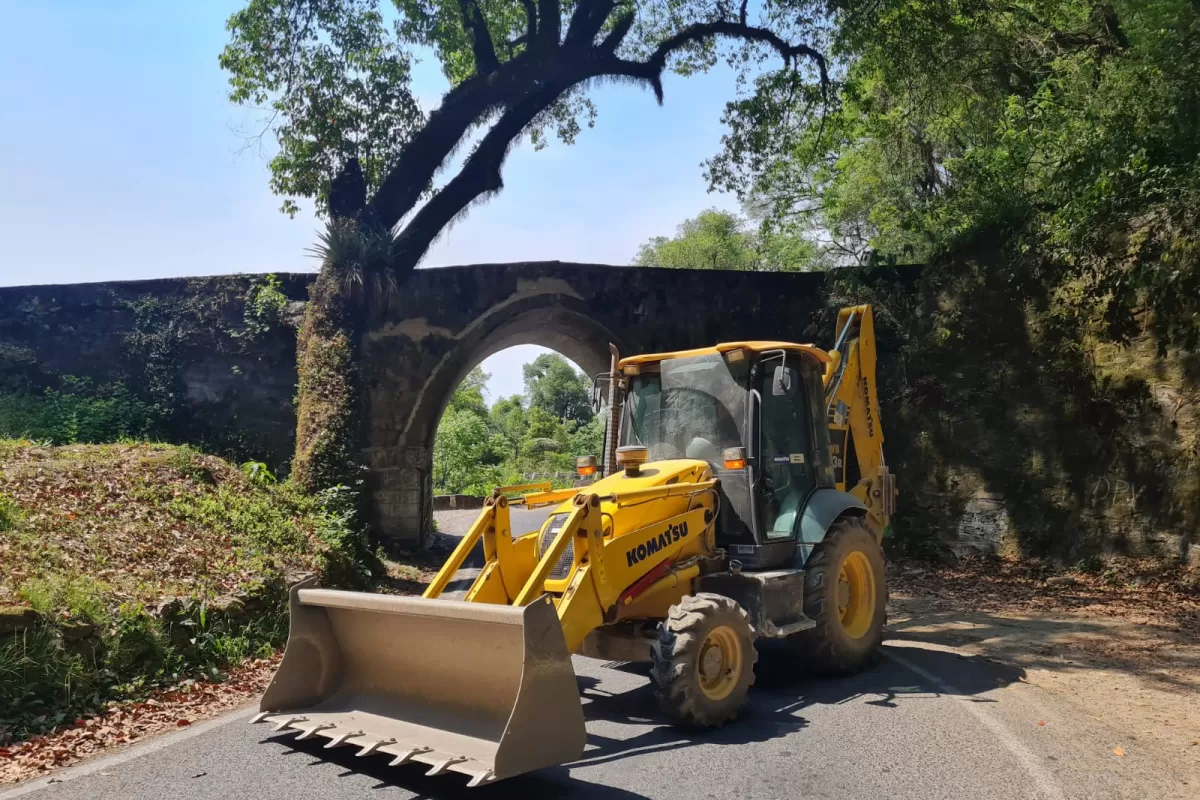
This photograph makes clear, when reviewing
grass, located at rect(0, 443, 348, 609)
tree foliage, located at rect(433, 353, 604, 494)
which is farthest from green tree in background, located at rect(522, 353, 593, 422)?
grass, located at rect(0, 443, 348, 609)

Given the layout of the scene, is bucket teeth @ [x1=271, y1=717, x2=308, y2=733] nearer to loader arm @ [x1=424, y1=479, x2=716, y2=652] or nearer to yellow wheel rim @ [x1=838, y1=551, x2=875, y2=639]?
loader arm @ [x1=424, y1=479, x2=716, y2=652]

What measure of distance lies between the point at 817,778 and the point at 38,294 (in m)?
14.4

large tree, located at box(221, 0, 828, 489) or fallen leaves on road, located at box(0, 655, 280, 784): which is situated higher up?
large tree, located at box(221, 0, 828, 489)

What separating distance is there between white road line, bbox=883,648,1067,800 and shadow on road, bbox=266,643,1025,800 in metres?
0.06

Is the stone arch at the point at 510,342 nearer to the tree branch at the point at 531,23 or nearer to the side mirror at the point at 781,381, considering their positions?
the tree branch at the point at 531,23

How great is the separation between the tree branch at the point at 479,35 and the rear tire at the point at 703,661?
1357 centimetres

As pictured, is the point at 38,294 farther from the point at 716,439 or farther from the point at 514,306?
the point at 716,439

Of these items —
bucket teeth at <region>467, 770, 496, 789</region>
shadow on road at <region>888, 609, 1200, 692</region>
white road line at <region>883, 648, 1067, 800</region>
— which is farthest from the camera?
shadow on road at <region>888, 609, 1200, 692</region>

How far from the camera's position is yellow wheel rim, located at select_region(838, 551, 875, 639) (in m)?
7.01

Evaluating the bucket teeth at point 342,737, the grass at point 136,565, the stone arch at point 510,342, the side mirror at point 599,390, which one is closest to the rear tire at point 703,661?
the bucket teeth at point 342,737

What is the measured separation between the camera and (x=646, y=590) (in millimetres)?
5703

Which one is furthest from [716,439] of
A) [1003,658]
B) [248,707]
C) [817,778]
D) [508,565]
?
[248,707]

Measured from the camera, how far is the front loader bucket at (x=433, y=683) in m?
4.07

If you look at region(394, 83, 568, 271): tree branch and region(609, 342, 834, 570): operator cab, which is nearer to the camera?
region(609, 342, 834, 570): operator cab
